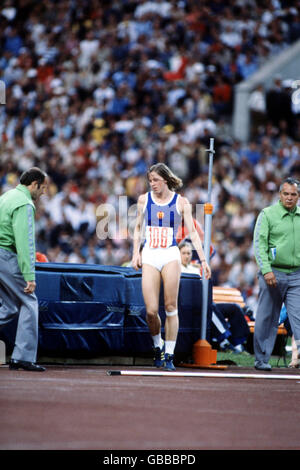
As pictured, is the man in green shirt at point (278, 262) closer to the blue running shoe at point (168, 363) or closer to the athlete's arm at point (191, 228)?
the athlete's arm at point (191, 228)

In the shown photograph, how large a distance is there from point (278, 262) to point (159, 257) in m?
1.38

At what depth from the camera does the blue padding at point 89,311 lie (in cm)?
956

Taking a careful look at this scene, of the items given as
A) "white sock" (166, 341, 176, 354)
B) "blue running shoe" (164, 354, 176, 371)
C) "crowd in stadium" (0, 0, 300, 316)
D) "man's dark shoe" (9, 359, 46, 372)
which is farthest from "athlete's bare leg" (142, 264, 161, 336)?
"crowd in stadium" (0, 0, 300, 316)

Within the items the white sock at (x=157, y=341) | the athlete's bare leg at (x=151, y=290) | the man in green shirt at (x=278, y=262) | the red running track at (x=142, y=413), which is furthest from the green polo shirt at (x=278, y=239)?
the red running track at (x=142, y=413)

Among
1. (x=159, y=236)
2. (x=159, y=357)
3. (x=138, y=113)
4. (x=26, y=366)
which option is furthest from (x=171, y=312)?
(x=138, y=113)

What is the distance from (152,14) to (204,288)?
15093mm

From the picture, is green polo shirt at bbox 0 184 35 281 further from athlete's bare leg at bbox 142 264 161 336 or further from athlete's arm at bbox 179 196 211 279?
athlete's arm at bbox 179 196 211 279

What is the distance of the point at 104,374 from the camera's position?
27.2ft

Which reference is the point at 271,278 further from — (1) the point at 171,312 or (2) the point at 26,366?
(2) the point at 26,366

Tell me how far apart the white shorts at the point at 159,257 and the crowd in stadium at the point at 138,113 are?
8078mm

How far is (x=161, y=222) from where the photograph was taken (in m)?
9.30
